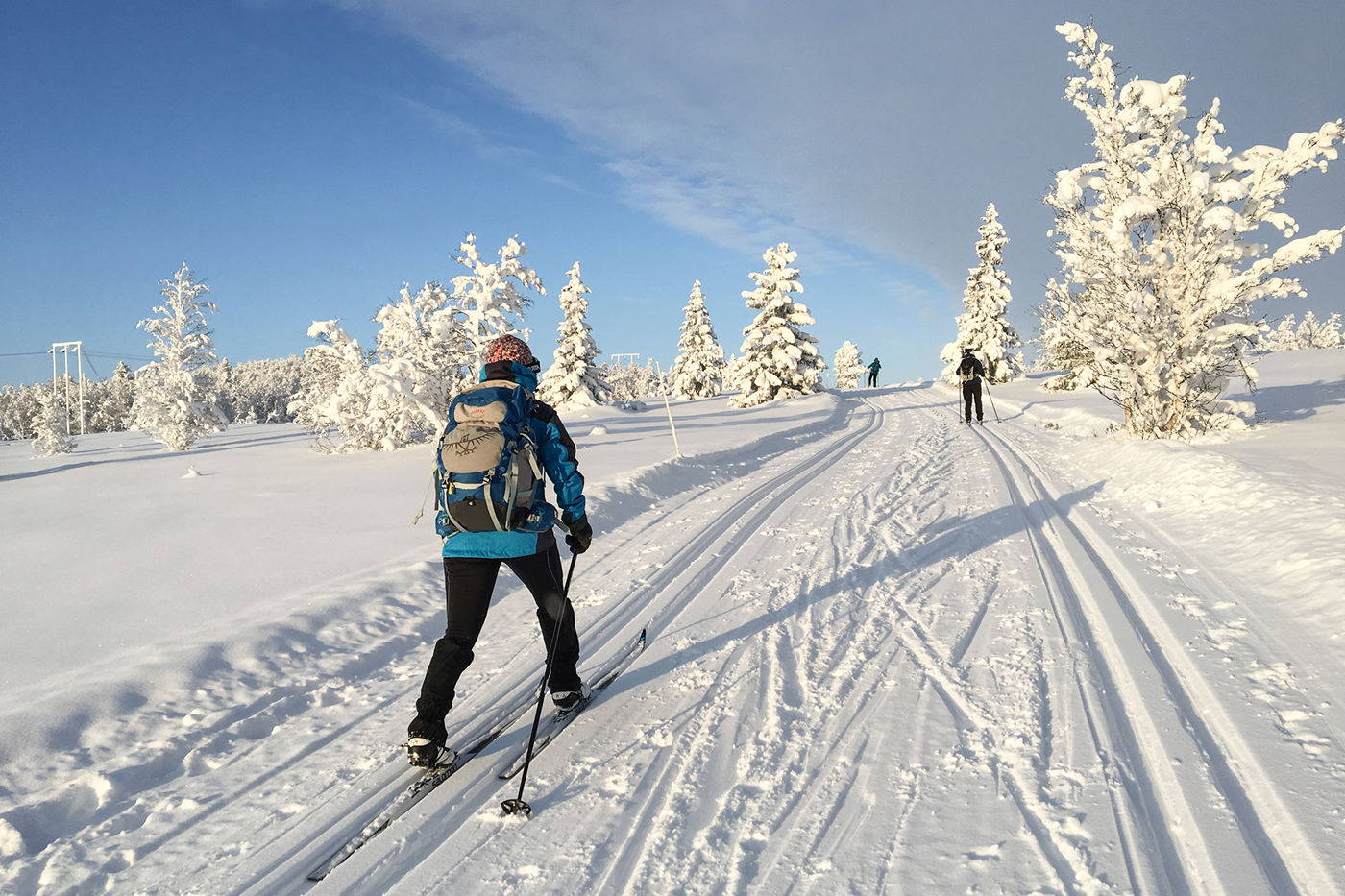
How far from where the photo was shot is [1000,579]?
5699 millimetres

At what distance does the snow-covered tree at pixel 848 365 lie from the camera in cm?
9606

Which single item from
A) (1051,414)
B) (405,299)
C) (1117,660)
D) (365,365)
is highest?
(405,299)

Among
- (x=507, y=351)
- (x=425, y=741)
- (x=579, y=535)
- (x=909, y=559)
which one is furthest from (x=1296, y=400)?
(x=425, y=741)

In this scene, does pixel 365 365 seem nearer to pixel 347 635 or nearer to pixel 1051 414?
pixel 347 635

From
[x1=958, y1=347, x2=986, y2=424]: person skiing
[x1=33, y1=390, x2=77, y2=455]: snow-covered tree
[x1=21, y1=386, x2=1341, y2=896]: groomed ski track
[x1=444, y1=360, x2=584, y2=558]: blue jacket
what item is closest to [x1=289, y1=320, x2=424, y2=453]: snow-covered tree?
[x1=21, y1=386, x2=1341, y2=896]: groomed ski track

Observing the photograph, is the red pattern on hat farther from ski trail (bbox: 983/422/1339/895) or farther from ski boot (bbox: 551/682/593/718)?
ski trail (bbox: 983/422/1339/895)

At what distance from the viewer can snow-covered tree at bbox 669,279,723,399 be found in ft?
168

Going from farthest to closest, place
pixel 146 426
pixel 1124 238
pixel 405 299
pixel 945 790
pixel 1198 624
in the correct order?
1. pixel 146 426
2. pixel 405 299
3. pixel 1124 238
4. pixel 1198 624
5. pixel 945 790

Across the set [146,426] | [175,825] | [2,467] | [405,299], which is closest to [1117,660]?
[175,825]

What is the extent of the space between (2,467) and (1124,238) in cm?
3075

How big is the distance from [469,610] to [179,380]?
2855 cm

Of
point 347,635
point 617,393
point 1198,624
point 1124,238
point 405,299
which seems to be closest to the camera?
point 1198,624

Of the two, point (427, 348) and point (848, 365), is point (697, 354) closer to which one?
point (427, 348)

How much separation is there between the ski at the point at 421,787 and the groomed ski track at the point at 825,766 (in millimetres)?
64
